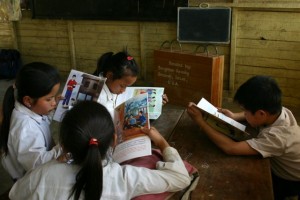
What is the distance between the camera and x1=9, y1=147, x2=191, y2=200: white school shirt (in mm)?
865

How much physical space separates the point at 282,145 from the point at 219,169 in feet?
0.99

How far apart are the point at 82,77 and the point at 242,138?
31.5 inches

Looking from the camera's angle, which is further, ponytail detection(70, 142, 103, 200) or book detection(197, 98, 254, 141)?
book detection(197, 98, 254, 141)

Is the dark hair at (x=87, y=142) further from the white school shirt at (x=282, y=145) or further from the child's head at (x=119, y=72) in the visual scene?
the child's head at (x=119, y=72)

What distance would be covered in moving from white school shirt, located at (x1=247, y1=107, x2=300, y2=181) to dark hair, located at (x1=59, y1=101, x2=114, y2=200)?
662mm

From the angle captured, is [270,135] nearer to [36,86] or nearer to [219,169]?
[219,169]

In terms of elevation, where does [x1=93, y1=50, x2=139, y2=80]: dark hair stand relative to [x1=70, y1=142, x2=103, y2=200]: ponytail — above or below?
above

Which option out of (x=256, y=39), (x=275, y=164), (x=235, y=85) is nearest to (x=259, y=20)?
(x=256, y=39)

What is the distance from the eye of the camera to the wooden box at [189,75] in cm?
310

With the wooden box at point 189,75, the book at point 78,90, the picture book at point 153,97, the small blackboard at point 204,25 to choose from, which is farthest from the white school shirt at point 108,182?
the small blackboard at point 204,25

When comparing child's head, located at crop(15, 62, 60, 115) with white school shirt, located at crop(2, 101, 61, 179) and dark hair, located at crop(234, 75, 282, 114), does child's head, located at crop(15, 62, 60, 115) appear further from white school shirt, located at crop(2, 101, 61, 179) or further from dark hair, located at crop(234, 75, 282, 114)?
dark hair, located at crop(234, 75, 282, 114)

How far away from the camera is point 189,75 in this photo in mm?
3248

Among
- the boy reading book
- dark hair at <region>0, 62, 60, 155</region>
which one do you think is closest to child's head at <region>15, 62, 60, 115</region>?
dark hair at <region>0, 62, 60, 155</region>

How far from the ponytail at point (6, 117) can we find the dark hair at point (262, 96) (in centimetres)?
96
